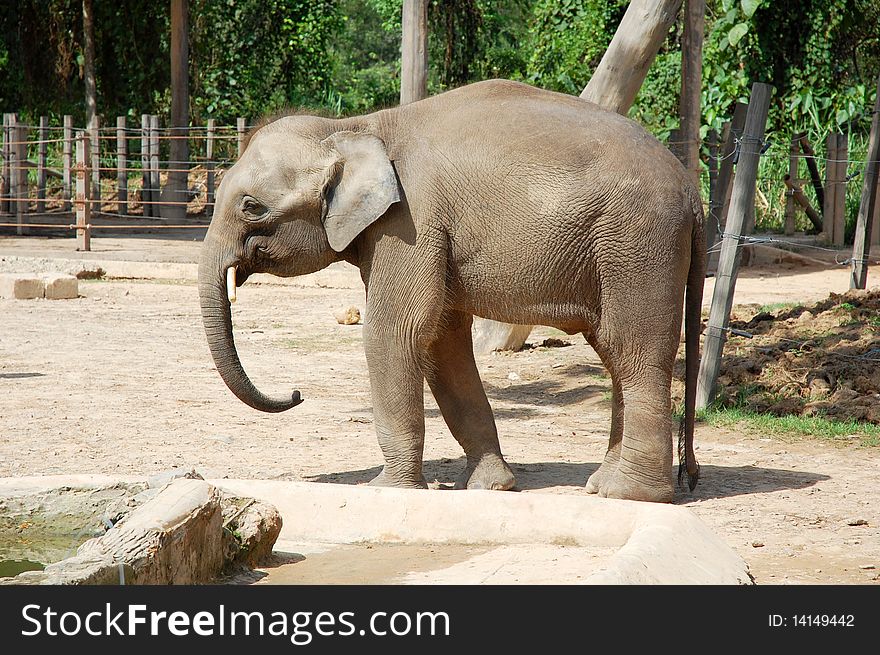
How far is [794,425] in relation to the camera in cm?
764

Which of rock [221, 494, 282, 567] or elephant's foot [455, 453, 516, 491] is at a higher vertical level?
rock [221, 494, 282, 567]

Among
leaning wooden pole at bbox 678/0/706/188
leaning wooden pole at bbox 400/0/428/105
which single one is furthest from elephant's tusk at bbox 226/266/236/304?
leaning wooden pole at bbox 678/0/706/188

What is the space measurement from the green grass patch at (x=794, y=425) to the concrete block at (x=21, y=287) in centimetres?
823

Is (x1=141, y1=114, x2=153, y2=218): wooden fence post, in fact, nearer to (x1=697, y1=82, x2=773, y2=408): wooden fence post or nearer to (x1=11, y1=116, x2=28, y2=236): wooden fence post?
(x1=11, y1=116, x2=28, y2=236): wooden fence post

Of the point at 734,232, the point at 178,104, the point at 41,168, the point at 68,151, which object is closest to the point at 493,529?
the point at 734,232

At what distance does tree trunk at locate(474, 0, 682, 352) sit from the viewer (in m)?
9.21

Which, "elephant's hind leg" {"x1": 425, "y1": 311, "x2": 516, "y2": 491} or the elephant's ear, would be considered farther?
"elephant's hind leg" {"x1": 425, "y1": 311, "x2": 516, "y2": 491}

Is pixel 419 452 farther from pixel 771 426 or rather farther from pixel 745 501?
pixel 771 426

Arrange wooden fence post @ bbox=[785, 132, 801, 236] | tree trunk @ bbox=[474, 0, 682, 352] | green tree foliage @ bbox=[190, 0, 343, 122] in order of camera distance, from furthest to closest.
A: green tree foliage @ bbox=[190, 0, 343, 122] < wooden fence post @ bbox=[785, 132, 801, 236] < tree trunk @ bbox=[474, 0, 682, 352]

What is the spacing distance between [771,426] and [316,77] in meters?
21.8

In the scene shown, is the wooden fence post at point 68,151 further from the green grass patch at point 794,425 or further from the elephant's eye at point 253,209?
the elephant's eye at point 253,209

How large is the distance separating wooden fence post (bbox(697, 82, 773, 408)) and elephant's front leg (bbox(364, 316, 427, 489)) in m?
2.93

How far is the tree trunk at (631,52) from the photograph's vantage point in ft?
30.2

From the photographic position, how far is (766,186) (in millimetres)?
20922
